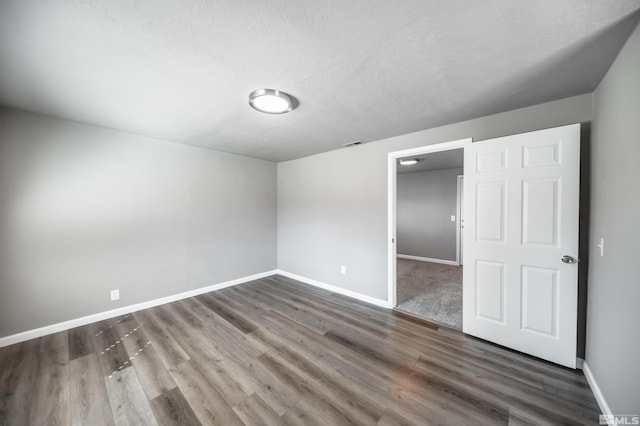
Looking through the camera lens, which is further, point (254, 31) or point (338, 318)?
point (338, 318)

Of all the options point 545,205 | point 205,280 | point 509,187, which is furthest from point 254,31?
point 205,280

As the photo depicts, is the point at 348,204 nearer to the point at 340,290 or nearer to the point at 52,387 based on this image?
the point at 340,290

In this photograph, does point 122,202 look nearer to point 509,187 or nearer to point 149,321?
point 149,321

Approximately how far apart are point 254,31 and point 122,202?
9.68ft

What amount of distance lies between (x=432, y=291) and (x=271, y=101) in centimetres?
381

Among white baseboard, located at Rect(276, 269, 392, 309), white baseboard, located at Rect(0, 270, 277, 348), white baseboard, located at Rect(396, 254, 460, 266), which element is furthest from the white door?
white baseboard, located at Rect(0, 270, 277, 348)

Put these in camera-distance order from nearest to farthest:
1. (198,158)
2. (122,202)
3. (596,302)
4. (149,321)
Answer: (596,302) → (149,321) → (122,202) → (198,158)

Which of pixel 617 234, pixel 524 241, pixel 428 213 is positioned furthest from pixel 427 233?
pixel 617 234

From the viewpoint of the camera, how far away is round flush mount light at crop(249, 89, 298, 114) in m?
1.93

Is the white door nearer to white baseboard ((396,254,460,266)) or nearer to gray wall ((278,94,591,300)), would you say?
gray wall ((278,94,591,300))

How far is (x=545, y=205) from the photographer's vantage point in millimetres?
2051

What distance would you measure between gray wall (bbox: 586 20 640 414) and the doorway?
62.2 inches

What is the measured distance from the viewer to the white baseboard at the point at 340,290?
327 centimetres

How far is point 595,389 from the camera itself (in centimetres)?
167
